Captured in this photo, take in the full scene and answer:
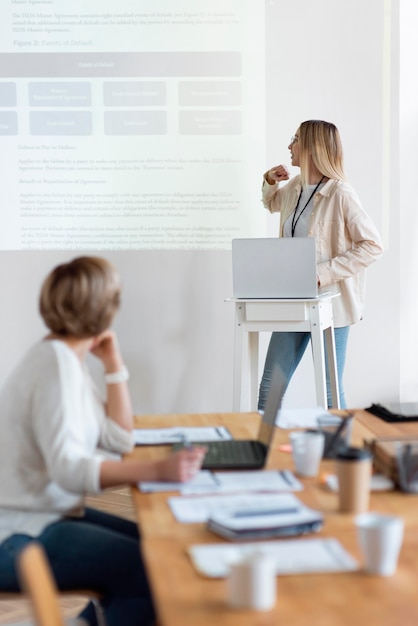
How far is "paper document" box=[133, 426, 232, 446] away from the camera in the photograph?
87.0 inches

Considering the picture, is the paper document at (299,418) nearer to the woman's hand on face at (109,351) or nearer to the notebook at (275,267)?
the woman's hand on face at (109,351)

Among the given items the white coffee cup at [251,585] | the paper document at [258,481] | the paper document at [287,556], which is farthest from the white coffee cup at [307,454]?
the white coffee cup at [251,585]

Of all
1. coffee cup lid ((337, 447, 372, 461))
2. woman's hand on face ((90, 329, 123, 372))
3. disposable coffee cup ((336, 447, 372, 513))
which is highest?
woman's hand on face ((90, 329, 123, 372))

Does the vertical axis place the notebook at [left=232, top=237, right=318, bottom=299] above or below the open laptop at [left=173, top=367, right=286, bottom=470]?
above

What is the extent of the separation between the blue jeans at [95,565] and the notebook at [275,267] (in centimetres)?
217

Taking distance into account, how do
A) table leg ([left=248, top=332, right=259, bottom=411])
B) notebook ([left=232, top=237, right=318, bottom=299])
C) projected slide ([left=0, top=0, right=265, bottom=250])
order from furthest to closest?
projected slide ([left=0, top=0, right=265, bottom=250]), table leg ([left=248, top=332, right=259, bottom=411]), notebook ([left=232, top=237, right=318, bottom=299])

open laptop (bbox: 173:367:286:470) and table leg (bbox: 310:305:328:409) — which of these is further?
table leg (bbox: 310:305:328:409)

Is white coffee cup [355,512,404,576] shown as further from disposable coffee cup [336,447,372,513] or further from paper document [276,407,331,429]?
paper document [276,407,331,429]

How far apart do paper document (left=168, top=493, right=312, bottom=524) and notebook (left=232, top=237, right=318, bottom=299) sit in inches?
86.2

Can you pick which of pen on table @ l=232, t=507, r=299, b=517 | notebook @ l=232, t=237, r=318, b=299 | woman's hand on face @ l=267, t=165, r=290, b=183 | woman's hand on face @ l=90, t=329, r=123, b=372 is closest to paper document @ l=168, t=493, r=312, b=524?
pen on table @ l=232, t=507, r=299, b=517

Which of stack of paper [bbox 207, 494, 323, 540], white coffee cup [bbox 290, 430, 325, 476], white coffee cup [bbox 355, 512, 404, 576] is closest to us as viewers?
white coffee cup [bbox 355, 512, 404, 576]

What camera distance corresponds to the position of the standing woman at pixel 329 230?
4.18 m

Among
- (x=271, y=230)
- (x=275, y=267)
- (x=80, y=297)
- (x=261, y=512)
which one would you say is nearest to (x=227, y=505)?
(x=261, y=512)

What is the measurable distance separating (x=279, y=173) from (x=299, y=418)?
2.24 metres
